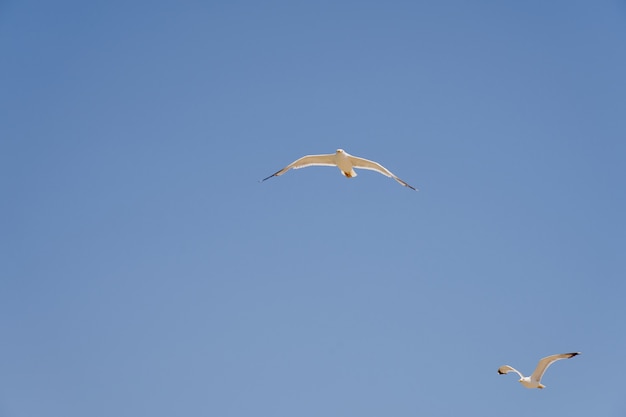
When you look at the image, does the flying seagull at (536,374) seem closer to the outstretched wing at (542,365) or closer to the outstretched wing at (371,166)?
the outstretched wing at (542,365)

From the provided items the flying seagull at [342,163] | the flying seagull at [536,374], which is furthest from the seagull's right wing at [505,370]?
the flying seagull at [342,163]

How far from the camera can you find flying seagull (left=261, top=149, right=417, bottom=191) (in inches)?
979

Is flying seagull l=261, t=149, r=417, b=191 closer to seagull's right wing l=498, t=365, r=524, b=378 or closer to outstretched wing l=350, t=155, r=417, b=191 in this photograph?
outstretched wing l=350, t=155, r=417, b=191

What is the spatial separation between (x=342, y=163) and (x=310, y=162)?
3.76 ft

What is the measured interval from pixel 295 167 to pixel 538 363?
1071 cm

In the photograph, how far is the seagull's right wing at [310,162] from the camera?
25.1 m

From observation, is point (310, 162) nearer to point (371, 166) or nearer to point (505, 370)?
point (371, 166)

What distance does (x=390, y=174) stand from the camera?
25.2 metres

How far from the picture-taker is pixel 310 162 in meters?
25.5

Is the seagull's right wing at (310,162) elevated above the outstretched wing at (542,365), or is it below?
above

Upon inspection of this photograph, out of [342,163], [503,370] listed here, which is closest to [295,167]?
[342,163]

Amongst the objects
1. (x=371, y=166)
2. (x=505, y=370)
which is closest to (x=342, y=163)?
(x=371, y=166)

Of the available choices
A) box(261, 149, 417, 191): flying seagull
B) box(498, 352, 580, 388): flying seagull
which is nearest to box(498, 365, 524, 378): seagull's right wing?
box(498, 352, 580, 388): flying seagull

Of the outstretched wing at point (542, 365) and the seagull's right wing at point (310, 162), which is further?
the outstretched wing at point (542, 365)
